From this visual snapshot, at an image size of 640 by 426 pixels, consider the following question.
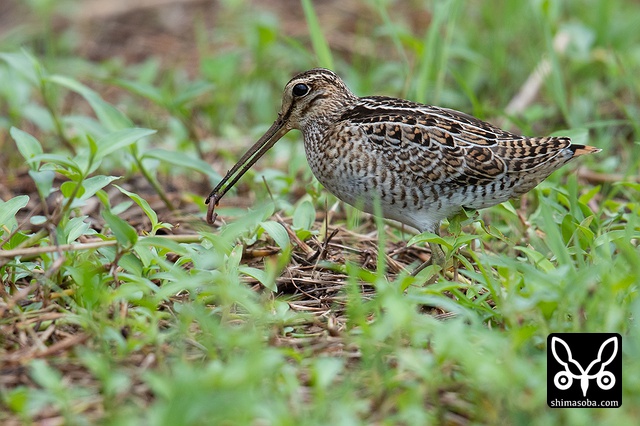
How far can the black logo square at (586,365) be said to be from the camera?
3.28 meters

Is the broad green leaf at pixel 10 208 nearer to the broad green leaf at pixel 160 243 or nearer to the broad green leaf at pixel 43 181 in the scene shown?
the broad green leaf at pixel 43 181

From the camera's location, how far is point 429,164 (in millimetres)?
4504

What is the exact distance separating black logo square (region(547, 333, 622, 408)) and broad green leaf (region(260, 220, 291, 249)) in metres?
1.35

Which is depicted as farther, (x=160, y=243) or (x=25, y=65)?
(x=25, y=65)

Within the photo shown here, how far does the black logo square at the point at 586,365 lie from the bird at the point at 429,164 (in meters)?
1.16

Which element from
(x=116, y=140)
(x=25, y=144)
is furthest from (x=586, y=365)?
(x=25, y=144)

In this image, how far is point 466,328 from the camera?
3.48 metres

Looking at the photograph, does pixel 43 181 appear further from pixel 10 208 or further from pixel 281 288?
pixel 281 288

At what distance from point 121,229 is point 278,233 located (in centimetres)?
79

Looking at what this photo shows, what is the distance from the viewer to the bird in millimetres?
4508

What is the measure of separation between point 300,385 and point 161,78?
540cm

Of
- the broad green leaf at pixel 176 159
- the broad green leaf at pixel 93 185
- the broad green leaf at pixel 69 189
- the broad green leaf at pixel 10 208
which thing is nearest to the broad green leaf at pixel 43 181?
the broad green leaf at pixel 69 189

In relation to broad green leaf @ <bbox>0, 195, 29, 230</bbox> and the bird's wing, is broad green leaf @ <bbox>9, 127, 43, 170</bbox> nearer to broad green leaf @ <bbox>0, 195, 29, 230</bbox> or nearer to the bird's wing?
broad green leaf @ <bbox>0, 195, 29, 230</bbox>

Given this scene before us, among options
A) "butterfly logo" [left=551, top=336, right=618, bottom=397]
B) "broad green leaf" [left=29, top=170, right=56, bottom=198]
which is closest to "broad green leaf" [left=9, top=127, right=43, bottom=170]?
"broad green leaf" [left=29, top=170, right=56, bottom=198]
